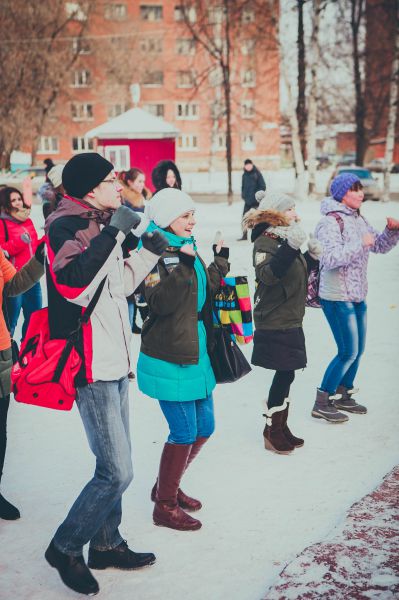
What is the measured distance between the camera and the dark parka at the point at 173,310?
3535mm

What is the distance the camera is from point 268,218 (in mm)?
4676

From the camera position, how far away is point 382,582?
10.4 ft

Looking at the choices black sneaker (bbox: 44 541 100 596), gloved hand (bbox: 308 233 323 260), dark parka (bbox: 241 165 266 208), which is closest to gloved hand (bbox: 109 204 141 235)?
black sneaker (bbox: 44 541 100 596)

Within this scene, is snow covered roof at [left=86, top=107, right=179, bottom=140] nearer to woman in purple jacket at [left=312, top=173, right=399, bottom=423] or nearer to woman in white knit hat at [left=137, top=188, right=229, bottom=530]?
woman in purple jacket at [left=312, top=173, right=399, bottom=423]

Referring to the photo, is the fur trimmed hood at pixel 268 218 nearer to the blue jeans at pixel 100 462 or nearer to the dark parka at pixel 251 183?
the blue jeans at pixel 100 462

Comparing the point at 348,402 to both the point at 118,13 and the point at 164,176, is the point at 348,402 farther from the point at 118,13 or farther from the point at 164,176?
the point at 118,13

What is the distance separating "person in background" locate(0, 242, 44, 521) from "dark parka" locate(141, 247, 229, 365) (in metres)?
0.60

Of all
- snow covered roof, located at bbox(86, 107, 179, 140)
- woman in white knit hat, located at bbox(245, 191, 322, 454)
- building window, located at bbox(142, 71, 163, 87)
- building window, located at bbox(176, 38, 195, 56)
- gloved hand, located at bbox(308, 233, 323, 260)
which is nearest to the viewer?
woman in white knit hat, located at bbox(245, 191, 322, 454)

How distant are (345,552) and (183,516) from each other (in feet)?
2.85

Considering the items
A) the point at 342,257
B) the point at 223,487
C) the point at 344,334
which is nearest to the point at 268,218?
the point at 342,257

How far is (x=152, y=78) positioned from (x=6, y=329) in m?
50.3

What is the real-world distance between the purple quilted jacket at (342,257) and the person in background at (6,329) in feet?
8.12

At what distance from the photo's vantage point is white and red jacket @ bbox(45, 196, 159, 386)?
2828 mm

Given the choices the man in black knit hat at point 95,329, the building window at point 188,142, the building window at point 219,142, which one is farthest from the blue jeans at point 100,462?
the building window at point 188,142
